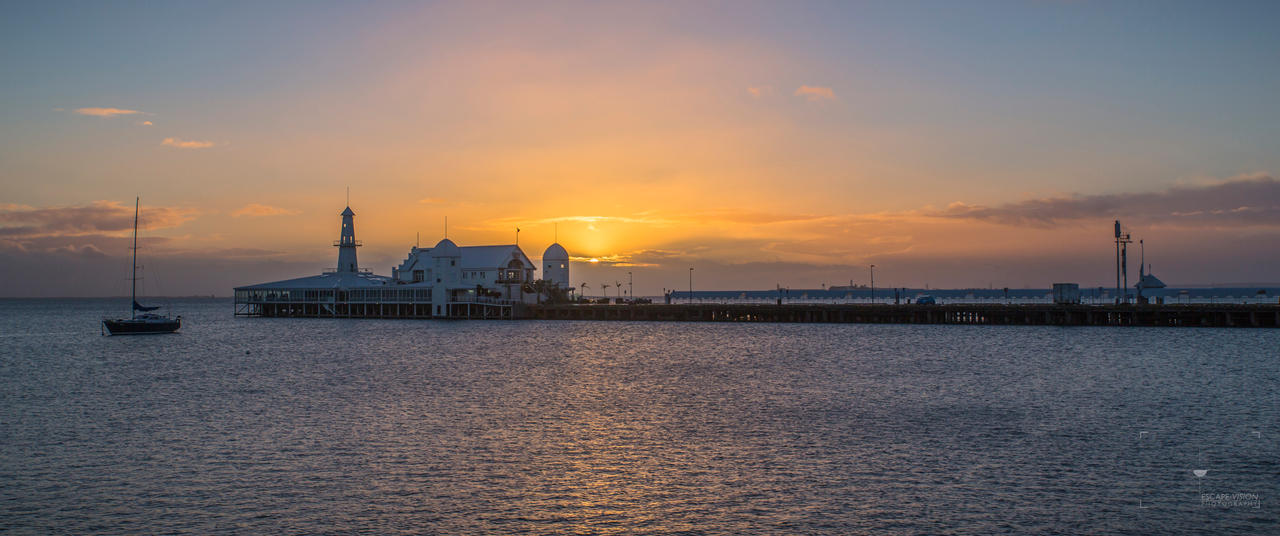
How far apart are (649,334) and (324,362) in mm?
39065

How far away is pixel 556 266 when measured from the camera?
14138cm

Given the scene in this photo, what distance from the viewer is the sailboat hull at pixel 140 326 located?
88312 mm

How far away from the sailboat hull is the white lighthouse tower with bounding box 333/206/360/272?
40650 mm

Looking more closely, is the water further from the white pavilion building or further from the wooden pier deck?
the white pavilion building

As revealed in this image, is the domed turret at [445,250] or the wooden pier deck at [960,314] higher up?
the domed turret at [445,250]

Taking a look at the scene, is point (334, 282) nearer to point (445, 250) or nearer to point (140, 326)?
point (445, 250)

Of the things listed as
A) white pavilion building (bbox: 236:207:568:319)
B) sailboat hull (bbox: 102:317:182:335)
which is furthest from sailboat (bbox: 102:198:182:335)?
white pavilion building (bbox: 236:207:568:319)

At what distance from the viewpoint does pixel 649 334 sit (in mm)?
89125

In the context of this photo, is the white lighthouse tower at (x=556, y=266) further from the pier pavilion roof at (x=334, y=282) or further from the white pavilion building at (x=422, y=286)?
the pier pavilion roof at (x=334, y=282)

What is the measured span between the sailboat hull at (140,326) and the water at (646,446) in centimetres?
3606

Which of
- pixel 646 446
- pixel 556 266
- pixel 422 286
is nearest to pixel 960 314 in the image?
pixel 556 266

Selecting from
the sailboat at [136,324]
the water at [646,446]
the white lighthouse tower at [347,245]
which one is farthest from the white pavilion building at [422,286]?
the water at [646,446]

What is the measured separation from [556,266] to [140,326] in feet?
212

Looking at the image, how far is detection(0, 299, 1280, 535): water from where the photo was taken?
62.3 ft
